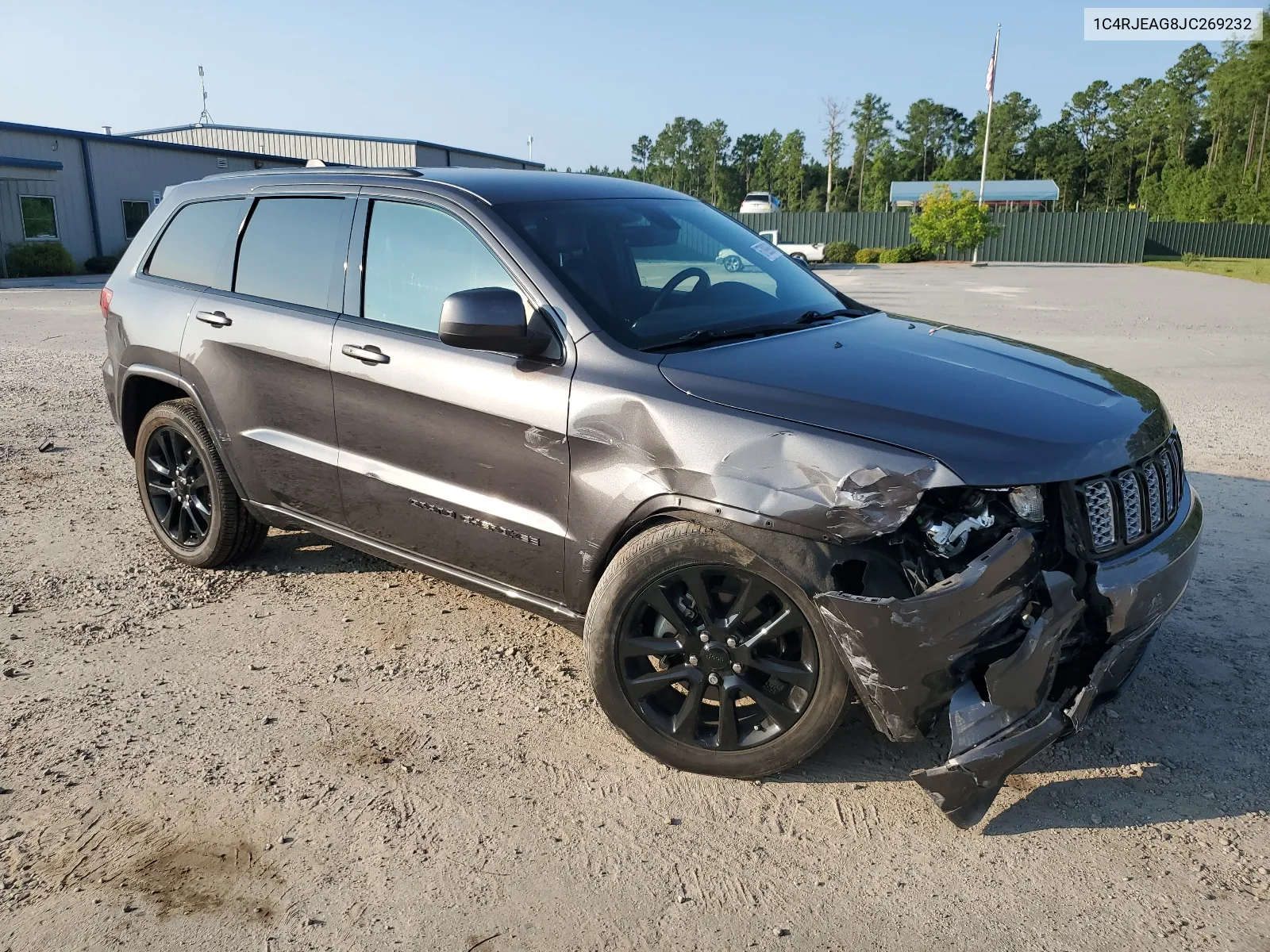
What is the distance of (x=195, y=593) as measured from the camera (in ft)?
15.5

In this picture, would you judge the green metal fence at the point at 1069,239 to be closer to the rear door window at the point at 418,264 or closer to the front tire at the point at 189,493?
the front tire at the point at 189,493

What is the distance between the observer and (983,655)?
108 inches

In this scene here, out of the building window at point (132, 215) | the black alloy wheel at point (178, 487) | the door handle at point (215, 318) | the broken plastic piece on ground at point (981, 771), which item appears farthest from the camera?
the building window at point (132, 215)

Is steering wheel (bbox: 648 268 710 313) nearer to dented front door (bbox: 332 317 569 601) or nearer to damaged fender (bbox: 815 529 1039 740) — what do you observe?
dented front door (bbox: 332 317 569 601)

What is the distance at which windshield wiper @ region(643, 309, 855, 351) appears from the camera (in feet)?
11.3

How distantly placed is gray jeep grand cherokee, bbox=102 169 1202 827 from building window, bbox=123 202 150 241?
33.2m

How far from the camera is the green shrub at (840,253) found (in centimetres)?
4378

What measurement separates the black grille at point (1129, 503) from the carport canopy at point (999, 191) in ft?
220

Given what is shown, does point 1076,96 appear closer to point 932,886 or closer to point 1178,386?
point 1178,386

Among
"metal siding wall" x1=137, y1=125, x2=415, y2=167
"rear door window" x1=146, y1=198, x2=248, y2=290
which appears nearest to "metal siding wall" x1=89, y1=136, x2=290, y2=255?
"metal siding wall" x1=137, y1=125, x2=415, y2=167

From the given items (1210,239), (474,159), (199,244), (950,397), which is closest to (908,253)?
(474,159)

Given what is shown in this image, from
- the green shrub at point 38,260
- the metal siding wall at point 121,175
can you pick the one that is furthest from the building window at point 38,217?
the metal siding wall at point 121,175

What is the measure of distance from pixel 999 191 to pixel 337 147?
4458 cm

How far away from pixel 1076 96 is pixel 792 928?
10306 centimetres
